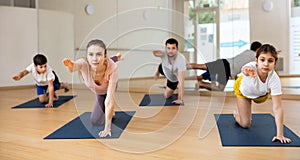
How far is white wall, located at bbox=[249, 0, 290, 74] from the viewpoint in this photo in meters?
Result: 3.73

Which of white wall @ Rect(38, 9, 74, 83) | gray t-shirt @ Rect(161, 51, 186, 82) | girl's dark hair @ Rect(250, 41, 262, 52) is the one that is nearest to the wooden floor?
gray t-shirt @ Rect(161, 51, 186, 82)

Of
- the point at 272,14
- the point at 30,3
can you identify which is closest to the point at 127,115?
the point at 272,14

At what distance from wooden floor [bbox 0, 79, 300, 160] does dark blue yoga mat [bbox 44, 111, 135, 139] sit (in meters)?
0.06

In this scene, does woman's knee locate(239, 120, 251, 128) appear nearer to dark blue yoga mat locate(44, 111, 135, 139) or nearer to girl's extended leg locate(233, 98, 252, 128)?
girl's extended leg locate(233, 98, 252, 128)

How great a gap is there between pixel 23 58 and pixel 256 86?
182 inches

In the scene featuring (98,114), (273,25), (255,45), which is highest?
(273,25)

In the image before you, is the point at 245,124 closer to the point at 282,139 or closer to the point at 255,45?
the point at 282,139

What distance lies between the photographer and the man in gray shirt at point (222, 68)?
398 centimetres

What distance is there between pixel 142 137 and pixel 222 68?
7.65ft

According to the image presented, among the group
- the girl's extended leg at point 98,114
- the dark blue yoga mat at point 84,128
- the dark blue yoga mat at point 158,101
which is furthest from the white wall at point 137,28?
the girl's extended leg at point 98,114

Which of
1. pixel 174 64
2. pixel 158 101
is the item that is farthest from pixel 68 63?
pixel 158 101

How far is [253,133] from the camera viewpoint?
6.77ft

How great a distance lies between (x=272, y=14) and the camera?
3836 millimetres

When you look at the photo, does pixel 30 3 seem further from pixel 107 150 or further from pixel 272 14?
pixel 107 150
